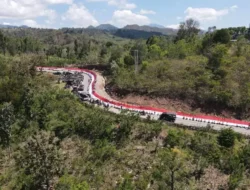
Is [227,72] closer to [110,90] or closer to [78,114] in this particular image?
[110,90]

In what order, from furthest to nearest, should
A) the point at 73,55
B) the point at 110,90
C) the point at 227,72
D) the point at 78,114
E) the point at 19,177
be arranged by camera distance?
1. the point at 73,55
2. the point at 110,90
3. the point at 227,72
4. the point at 78,114
5. the point at 19,177

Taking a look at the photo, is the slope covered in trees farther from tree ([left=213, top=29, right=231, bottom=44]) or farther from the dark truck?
tree ([left=213, top=29, right=231, bottom=44])

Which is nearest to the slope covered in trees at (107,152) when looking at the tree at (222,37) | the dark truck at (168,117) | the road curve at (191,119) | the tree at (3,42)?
the dark truck at (168,117)

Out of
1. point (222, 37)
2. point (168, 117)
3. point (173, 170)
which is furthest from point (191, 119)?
point (222, 37)

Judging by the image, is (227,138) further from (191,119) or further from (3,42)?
(3,42)

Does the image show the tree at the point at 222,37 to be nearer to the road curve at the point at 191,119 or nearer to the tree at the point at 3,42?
the road curve at the point at 191,119

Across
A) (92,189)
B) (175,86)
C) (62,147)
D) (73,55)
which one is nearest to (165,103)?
(175,86)
